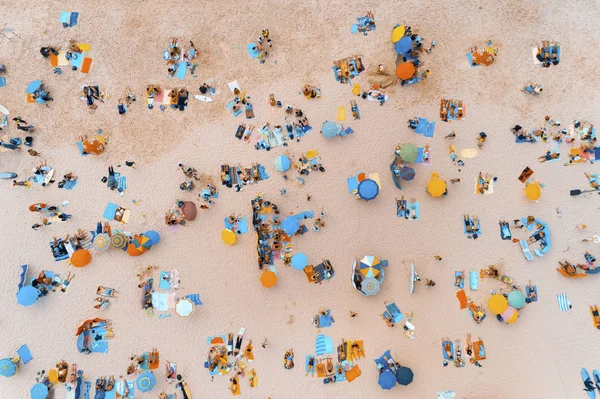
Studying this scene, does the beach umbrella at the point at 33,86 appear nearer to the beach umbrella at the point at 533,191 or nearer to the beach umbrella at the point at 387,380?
the beach umbrella at the point at 387,380

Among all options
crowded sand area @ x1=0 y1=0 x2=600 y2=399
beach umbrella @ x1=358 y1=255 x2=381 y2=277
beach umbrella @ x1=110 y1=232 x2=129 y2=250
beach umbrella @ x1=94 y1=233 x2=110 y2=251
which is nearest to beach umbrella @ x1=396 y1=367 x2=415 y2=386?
crowded sand area @ x1=0 y1=0 x2=600 y2=399

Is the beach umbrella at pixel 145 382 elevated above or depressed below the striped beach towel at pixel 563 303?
below

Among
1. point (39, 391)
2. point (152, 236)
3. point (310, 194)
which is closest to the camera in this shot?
point (39, 391)

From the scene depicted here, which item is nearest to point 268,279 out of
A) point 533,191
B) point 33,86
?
point 533,191

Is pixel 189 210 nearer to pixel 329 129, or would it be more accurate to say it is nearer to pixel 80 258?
pixel 80 258

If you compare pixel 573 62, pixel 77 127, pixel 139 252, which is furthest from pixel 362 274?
pixel 77 127

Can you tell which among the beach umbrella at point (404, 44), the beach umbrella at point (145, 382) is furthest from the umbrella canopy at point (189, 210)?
the beach umbrella at point (404, 44)
